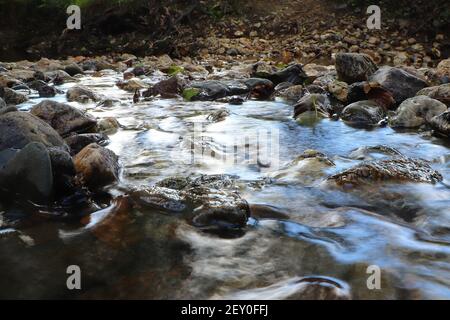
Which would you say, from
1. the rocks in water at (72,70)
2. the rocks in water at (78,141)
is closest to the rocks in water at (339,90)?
the rocks in water at (78,141)

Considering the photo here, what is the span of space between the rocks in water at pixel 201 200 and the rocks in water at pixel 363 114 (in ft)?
9.01

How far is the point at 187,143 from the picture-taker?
4.46 metres

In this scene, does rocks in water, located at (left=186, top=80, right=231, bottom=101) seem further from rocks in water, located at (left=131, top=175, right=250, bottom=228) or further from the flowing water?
rocks in water, located at (left=131, top=175, right=250, bottom=228)

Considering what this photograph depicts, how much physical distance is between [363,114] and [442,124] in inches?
40.3

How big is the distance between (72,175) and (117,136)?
1.75 meters

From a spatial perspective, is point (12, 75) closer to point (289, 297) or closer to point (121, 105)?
point (121, 105)

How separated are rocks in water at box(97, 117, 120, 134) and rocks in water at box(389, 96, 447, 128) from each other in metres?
3.17

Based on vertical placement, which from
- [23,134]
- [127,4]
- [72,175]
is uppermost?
[127,4]

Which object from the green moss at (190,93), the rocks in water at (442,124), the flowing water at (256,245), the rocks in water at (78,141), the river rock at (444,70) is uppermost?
the river rock at (444,70)

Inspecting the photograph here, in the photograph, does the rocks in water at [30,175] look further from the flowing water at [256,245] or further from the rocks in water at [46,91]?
the rocks in water at [46,91]

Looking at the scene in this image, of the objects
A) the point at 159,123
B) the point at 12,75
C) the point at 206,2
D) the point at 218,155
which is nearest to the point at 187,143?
the point at 218,155

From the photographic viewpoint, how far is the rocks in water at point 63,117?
4.43 metres

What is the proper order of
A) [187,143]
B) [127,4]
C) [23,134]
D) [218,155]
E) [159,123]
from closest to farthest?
[23,134]
[218,155]
[187,143]
[159,123]
[127,4]

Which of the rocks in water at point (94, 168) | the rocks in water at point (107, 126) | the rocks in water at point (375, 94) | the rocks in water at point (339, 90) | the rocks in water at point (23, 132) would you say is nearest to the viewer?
the rocks in water at point (94, 168)
